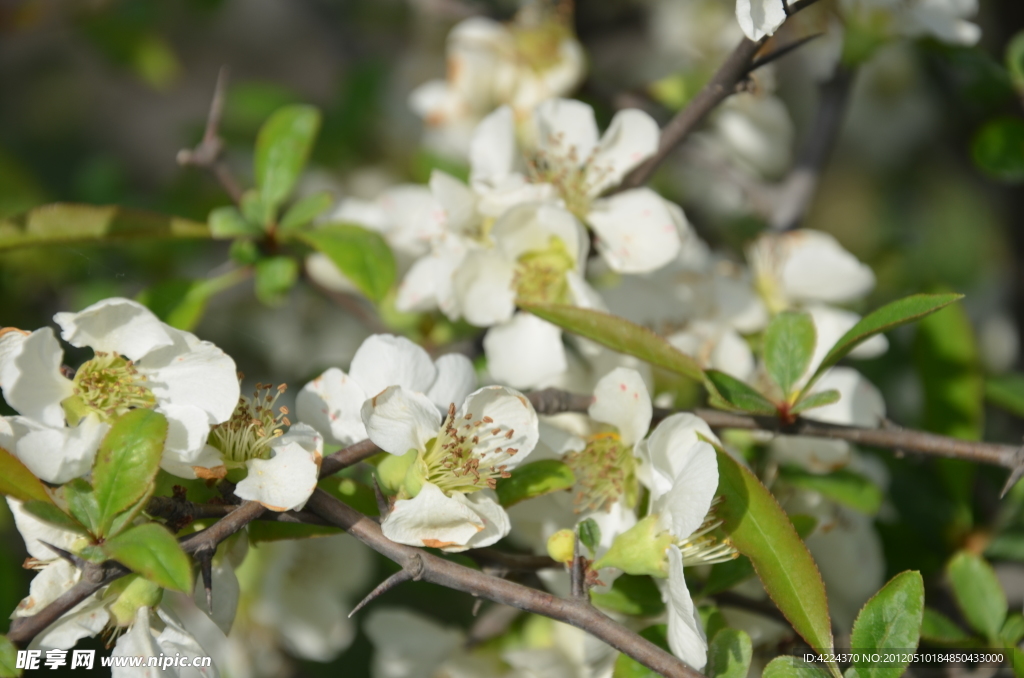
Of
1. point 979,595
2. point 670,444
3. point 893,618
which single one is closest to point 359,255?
point 670,444

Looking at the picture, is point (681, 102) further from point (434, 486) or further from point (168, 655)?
point (168, 655)

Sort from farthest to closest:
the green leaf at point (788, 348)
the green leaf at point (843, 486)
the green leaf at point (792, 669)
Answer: the green leaf at point (843, 486)
the green leaf at point (788, 348)
the green leaf at point (792, 669)

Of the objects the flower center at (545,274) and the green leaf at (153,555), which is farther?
the flower center at (545,274)

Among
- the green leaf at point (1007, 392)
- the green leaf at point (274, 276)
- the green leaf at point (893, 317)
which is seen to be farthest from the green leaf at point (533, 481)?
the green leaf at point (1007, 392)

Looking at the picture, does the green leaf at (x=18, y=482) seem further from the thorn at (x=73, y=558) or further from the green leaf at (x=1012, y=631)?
the green leaf at (x=1012, y=631)

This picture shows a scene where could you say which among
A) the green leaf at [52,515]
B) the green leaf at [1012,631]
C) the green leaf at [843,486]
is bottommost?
the green leaf at [1012,631]

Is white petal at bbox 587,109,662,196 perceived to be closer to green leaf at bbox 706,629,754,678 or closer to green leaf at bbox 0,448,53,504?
green leaf at bbox 706,629,754,678

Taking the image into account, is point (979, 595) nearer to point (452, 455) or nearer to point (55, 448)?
point (452, 455)
